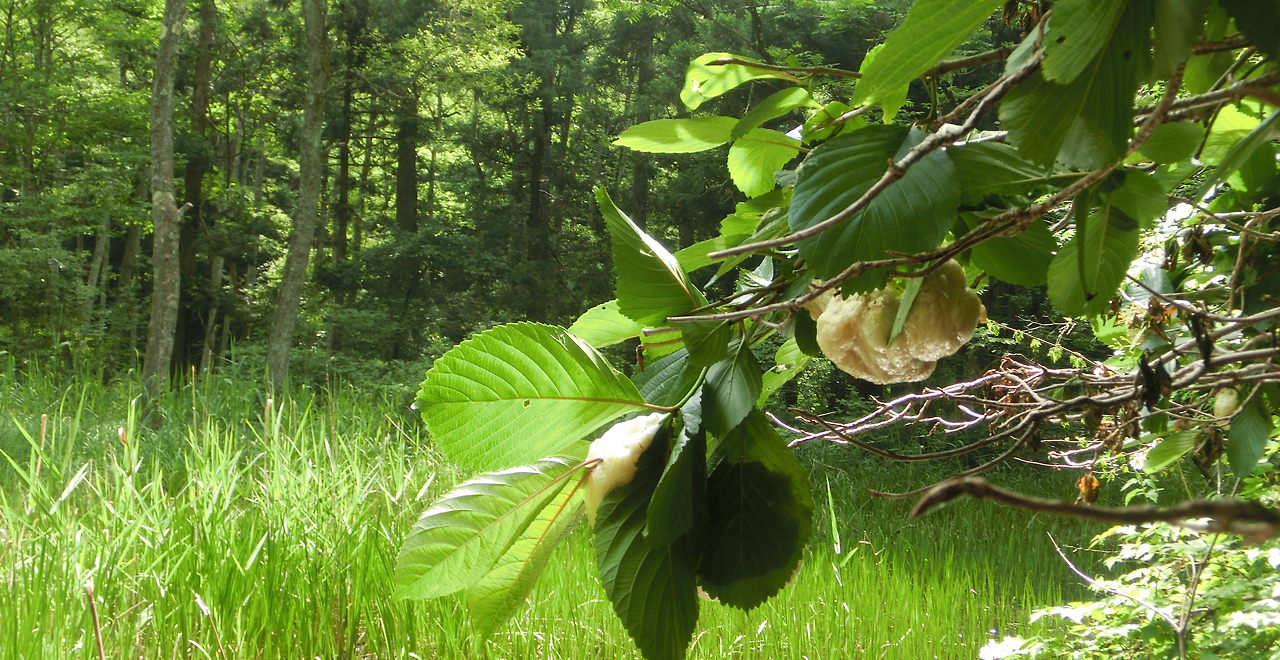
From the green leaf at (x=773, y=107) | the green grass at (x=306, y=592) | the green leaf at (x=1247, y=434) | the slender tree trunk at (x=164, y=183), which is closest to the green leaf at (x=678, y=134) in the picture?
the green leaf at (x=773, y=107)

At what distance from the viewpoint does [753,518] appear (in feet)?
0.87

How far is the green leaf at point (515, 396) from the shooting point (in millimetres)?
263

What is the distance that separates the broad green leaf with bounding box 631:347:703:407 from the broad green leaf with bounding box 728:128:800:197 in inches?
3.6

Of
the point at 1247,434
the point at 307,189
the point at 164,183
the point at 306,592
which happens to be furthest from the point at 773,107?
the point at 307,189

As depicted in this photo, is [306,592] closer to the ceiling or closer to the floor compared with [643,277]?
closer to the floor

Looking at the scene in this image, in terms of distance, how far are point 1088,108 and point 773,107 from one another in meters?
0.13

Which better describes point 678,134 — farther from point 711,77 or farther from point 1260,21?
point 1260,21

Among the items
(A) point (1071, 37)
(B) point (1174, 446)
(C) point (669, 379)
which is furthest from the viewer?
(B) point (1174, 446)

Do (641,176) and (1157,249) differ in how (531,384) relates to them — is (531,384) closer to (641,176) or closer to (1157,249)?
(1157,249)

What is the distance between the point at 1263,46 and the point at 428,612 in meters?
2.05

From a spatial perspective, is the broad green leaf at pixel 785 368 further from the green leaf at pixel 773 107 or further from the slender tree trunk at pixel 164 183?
the slender tree trunk at pixel 164 183

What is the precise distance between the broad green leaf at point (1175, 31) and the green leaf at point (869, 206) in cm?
Result: 5

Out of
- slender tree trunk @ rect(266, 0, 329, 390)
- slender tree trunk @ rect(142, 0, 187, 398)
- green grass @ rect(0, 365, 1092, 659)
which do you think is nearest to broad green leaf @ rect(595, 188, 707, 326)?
green grass @ rect(0, 365, 1092, 659)

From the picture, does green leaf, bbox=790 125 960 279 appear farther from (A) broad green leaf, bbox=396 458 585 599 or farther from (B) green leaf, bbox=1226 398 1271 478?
(B) green leaf, bbox=1226 398 1271 478
